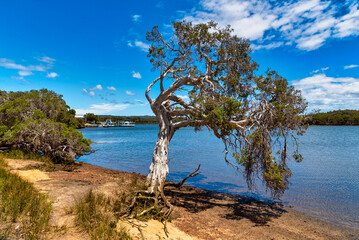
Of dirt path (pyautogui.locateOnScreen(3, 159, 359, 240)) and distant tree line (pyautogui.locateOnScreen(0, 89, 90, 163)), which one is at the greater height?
distant tree line (pyautogui.locateOnScreen(0, 89, 90, 163))

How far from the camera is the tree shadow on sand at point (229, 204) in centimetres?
888

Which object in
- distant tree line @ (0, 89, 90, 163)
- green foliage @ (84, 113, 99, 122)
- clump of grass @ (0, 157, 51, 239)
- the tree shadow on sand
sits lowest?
the tree shadow on sand

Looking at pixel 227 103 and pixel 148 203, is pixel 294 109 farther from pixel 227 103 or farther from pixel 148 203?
pixel 148 203

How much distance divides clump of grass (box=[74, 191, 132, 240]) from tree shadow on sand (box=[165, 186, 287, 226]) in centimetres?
392

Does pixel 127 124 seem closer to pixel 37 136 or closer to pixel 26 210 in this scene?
pixel 37 136

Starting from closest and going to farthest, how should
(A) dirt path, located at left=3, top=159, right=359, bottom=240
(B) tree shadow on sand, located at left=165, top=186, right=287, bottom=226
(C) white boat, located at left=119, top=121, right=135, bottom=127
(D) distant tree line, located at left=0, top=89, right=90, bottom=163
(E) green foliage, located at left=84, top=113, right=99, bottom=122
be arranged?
(A) dirt path, located at left=3, top=159, right=359, bottom=240 → (B) tree shadow on sand, located at left=165, top=186, right=287, bottom=226 → (D) distant tree line, located at left=0, top=89, right=90, bottom=163 → (E) green foliage, located at left=84, top=113, right=99, bottom=122 → (C) white boat, located at left=119, top=121, right=135, bottom=127

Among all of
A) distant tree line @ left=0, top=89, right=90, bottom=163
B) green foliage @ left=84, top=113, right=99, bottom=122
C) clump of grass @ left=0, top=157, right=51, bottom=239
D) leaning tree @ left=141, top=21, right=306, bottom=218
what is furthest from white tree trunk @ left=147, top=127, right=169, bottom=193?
green foliage @ left=84, top=113, right=99, bottom=122

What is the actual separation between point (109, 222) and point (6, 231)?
Result: 2059 millimetres

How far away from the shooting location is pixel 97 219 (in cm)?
559

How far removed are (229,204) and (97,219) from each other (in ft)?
21.8

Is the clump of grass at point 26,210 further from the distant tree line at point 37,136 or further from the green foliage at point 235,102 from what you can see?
the distant tree line at point 37,136

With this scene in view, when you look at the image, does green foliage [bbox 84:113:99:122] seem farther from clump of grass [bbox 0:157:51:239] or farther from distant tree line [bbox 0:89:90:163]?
clump of grass [bbox 0:157:51:239]

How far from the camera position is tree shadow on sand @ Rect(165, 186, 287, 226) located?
8.88 metres

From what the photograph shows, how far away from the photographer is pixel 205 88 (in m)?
9.81
